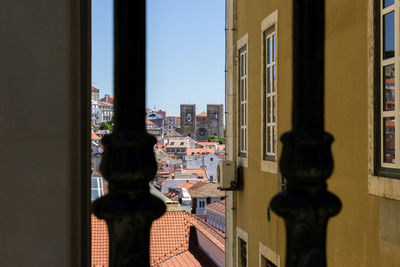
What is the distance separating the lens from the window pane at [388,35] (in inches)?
126

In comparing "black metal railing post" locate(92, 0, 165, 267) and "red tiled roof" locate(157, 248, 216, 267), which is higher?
"black metal railing post" locate(92, 0, 165, 267)

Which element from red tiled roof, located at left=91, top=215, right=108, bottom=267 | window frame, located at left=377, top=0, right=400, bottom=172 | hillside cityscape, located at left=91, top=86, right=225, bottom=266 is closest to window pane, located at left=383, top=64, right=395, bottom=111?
window frame, located at left=377, top=0, right=400, bottom=172

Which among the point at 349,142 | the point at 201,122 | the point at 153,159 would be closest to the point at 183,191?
the point at 349,142

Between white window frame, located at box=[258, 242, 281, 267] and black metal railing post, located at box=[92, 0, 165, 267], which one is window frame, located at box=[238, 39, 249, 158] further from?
black metal railing post, located at box=[92, 0, 165, 267]

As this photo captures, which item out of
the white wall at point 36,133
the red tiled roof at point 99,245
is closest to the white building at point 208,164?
the red tiled roof at point 99,245

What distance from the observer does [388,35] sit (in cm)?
327

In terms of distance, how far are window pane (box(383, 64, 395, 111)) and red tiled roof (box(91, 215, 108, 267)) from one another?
27.7 ft

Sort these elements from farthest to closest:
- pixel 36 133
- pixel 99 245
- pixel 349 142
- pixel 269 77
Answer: pixel 99 245 < pixel 269 77 < pixel 349 142 < pixel 36 133

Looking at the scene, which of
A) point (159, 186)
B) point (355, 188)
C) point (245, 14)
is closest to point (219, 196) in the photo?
point (159, 186)

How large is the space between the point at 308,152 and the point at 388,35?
2.67 meters

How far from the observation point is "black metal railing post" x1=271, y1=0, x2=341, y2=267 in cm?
92

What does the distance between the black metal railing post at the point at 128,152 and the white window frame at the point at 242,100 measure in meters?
6.44

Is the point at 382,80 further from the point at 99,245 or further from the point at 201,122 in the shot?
the point at 201,122

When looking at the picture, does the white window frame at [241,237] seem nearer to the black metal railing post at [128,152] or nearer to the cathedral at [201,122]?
the black metal railing post at [128,152]
